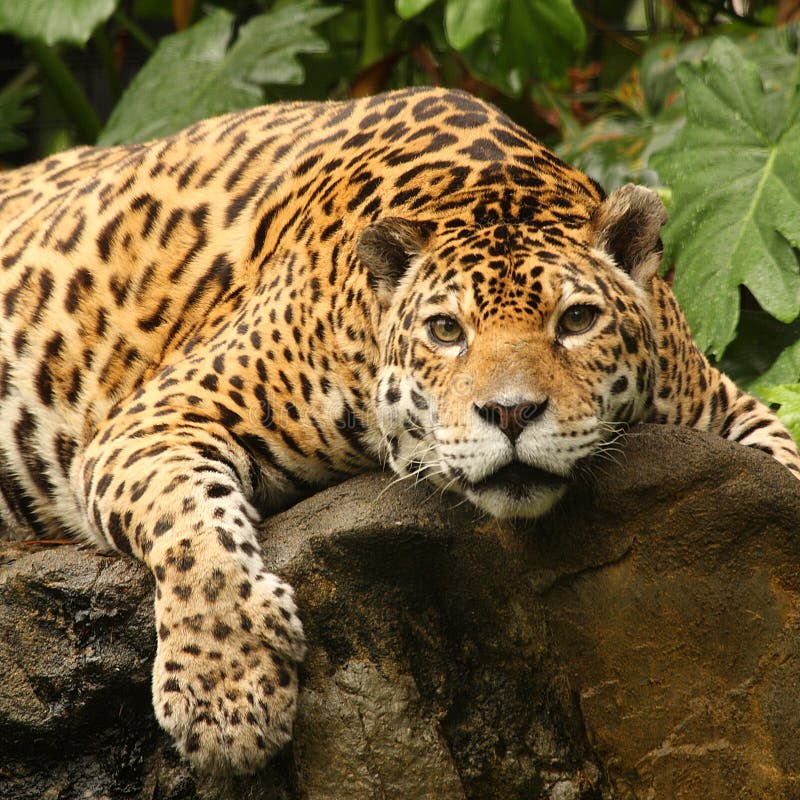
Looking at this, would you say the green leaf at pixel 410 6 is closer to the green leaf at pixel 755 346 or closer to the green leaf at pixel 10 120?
the green leaf at pixel 755 346

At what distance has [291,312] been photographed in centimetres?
524

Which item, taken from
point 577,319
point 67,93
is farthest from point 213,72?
point 577,319

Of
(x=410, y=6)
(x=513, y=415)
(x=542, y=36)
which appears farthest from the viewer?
(x=542, y=36)

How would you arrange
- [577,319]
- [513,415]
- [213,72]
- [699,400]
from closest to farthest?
[513,415] → [577,319] → [699,400] → [213,72]

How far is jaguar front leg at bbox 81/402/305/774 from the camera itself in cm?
404

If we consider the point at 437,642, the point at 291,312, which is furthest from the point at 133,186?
the point at 437,642

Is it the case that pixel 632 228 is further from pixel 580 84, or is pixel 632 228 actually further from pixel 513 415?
pixel 580 84

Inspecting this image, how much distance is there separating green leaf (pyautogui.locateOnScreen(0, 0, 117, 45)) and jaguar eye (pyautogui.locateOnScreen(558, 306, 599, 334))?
517cm

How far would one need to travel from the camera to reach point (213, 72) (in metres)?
9.05

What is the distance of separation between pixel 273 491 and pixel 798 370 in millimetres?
3220

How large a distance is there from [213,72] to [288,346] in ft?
14.8

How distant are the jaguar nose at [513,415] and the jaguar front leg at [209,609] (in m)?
0.96

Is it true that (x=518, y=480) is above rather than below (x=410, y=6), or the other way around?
below

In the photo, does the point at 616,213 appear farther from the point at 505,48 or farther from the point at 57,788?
the point at 505,48
